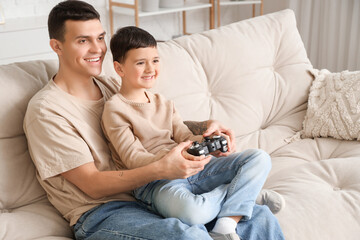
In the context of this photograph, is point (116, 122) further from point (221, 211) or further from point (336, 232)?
point (336, 232)

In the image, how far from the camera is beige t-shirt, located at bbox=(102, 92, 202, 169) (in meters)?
1.50

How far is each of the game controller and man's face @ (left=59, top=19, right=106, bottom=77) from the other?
1.44ft

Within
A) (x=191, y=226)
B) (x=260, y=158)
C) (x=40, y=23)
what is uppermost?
(x=40, y=23)

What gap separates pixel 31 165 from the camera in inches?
63.6

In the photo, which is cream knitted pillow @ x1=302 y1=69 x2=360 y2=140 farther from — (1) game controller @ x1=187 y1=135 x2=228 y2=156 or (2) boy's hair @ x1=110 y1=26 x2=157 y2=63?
(2) boy's hair @ x1=110 y1=26 x2=157 y2=63

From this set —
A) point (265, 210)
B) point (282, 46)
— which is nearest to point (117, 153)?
point (265, 210)

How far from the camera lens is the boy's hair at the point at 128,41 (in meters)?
1.59

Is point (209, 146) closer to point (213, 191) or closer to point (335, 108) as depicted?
point (213, 191)

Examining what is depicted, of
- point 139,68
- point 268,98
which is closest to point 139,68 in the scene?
point 139,68

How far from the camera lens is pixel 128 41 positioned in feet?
5.22

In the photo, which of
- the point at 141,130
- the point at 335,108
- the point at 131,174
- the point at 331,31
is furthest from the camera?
the point at 331,31

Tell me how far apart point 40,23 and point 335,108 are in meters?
2.25

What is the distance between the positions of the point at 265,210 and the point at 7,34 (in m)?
2.40

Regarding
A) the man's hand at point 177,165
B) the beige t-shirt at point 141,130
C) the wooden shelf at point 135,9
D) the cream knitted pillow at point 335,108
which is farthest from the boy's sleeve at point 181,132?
the wooden shelf at point 135,9
